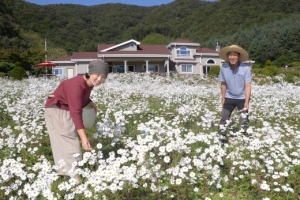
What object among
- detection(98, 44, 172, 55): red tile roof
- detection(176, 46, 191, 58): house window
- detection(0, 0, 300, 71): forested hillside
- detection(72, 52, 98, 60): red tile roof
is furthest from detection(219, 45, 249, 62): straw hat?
detection(0, 0, 300, 71): forested hillside

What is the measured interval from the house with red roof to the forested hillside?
1551 cm

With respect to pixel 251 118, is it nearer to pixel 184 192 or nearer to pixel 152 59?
pixel 184 192

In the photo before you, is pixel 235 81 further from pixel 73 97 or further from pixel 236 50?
pixel 73 97

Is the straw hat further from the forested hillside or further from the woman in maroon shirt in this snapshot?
the forested hillside

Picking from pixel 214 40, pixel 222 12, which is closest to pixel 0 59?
pixel 214 40

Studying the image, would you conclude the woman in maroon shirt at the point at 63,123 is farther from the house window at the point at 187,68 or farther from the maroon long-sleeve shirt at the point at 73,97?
the house window at the point at 187,68

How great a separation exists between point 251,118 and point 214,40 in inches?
1918

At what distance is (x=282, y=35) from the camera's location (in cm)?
4700

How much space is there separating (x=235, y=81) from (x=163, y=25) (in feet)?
236

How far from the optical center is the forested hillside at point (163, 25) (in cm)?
4556

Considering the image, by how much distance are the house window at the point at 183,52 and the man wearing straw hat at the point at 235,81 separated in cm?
2342

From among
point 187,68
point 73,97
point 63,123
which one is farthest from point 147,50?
point 73,97

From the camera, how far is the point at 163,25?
73.0 metres

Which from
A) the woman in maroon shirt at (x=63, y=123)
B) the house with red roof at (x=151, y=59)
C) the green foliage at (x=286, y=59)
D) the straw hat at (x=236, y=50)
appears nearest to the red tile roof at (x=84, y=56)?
the house with red roof at (x=151, y=59)
